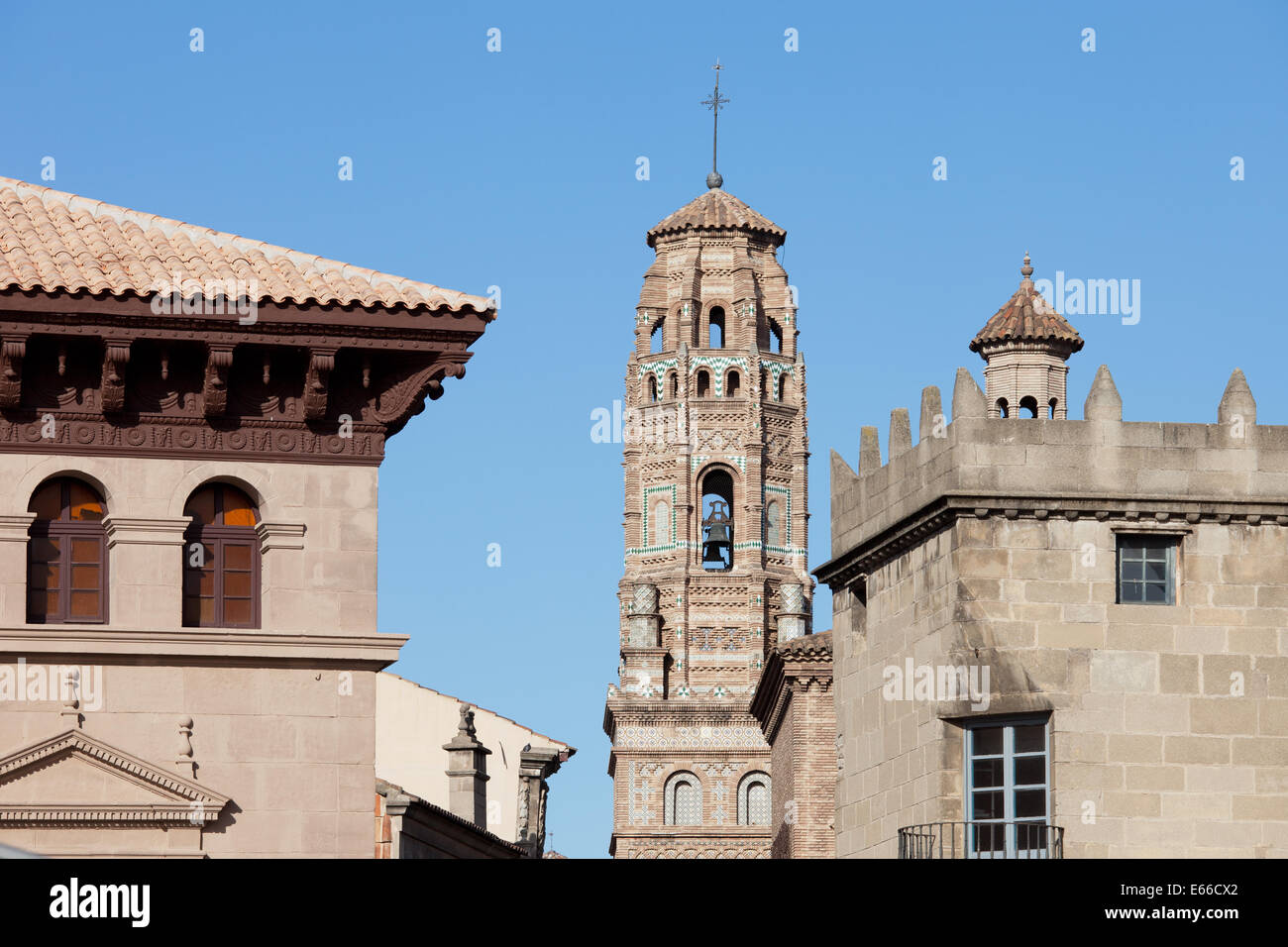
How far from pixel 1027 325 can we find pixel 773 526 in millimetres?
46771

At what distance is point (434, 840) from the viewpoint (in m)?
35.9

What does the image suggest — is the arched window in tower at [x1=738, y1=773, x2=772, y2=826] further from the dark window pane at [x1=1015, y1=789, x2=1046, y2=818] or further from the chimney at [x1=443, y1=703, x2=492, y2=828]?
the dark window pane at [x1=1015, y1=789, x2=1046, y2=818]

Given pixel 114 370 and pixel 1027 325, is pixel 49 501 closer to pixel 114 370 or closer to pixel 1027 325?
pixel 114 370

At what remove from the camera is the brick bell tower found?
311ft

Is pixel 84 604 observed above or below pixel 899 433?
below

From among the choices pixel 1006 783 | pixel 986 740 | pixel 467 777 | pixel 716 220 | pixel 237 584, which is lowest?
pixel 1006 783

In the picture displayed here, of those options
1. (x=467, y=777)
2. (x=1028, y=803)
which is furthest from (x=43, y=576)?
(x=467, y=777)

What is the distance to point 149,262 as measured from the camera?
86.8 feet

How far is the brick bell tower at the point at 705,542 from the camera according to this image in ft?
311

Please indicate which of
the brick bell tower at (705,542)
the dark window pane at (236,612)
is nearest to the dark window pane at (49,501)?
the dark window pane at (236,612)

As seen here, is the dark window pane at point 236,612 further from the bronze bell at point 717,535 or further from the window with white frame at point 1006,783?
the bronze bell at point 717,535
